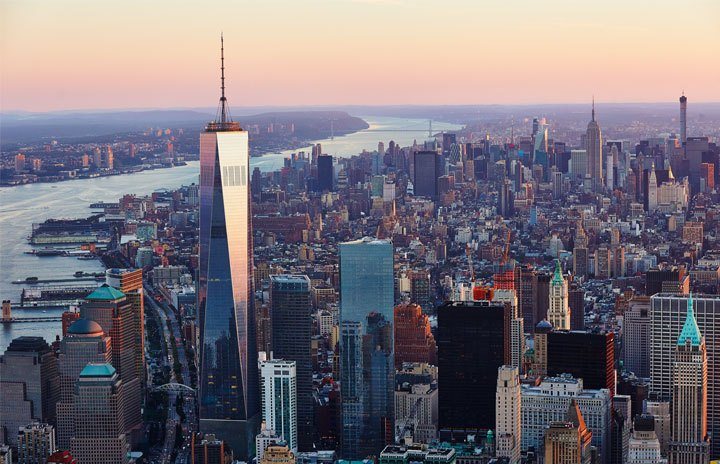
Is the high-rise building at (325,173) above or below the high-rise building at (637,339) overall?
above

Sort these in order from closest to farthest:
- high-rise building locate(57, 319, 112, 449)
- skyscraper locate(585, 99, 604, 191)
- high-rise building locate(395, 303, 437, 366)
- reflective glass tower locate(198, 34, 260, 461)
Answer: high-rise building locate(57, 319, 112, 449) < reflective glass tower locate(198, 34, 260, 461) < high-rise building locate(395, 303, 437, 366) < skyscraper locate(585, 99, 604, 191)

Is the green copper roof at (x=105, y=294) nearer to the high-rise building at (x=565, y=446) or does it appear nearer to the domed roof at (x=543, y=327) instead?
the domed roof at (x=543, y=327)

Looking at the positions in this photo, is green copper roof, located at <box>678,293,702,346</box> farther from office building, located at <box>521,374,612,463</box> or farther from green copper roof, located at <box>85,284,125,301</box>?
green copper roof, located at <box>85,284,125,301</box>

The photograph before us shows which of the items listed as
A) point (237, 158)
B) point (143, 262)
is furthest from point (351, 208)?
point (237, 158)

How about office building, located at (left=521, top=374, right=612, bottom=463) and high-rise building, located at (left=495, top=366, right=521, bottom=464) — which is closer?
high-rise building, located at (left=495, top=366, right=521, bottom=464)

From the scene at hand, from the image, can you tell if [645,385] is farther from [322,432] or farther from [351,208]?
[351,208]

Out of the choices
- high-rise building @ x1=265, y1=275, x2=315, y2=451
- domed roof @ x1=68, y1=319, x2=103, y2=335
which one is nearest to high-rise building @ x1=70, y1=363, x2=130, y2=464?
domed roof @ x1=68, y1=319, x2=103, y2=335

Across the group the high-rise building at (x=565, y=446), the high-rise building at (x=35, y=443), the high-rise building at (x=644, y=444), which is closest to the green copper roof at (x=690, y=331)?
the high-rise building at (x=644, y=444)
